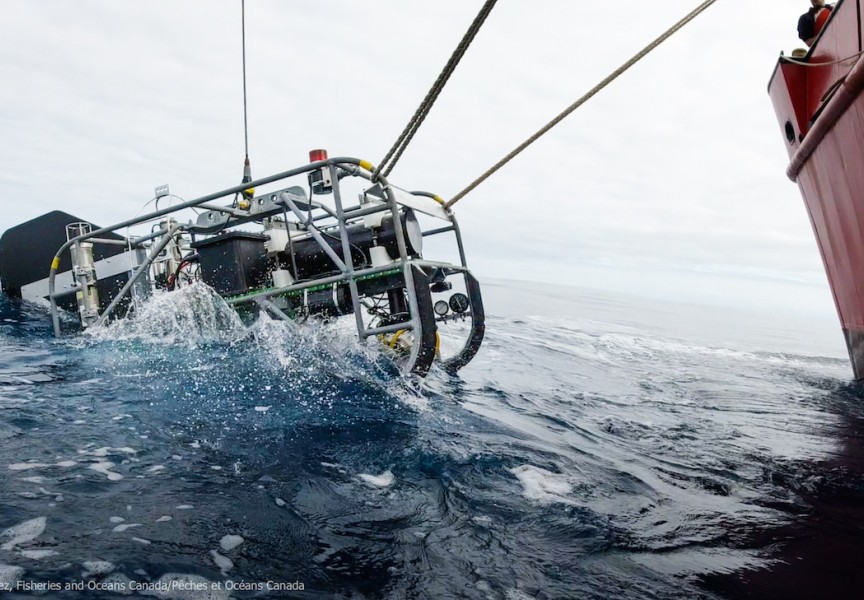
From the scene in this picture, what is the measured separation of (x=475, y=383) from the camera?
6.31 m

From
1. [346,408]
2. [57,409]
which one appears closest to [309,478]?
[346,408]

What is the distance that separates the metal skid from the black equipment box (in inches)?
0.6

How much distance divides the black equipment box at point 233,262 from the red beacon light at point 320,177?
102 centimetres

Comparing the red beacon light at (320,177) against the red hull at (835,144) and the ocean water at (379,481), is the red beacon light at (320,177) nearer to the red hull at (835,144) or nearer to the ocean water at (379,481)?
the ocean water at (379,481)

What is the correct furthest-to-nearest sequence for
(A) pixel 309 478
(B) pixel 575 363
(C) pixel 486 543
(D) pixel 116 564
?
(B) pixel 575 363, (A) pixel 309 478, (C) pixel 486 543, (D) pixel 116 564

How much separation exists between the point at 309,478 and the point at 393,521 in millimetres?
712

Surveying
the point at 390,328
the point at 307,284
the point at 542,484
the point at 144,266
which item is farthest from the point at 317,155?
the point at 542,484

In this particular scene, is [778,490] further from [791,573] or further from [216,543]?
[216,543]

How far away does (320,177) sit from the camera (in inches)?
196

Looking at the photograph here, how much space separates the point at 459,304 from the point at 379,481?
3.33 metres

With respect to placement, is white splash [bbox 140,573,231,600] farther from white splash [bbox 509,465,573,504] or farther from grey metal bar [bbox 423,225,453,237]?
grey metal bar [bbox 423,225,453,237]

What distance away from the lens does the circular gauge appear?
19.6ft

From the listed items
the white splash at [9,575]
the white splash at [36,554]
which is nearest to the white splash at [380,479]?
the white splash at [36,554]

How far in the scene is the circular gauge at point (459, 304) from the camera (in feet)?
19.6
